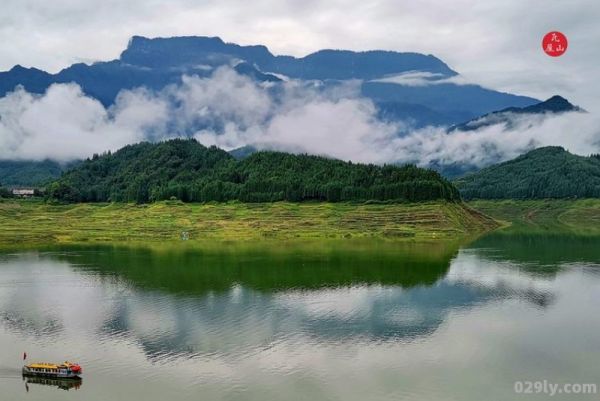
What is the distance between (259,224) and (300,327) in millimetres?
110288

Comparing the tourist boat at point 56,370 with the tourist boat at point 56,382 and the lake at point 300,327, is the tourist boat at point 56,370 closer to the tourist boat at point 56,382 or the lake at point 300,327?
the tourist boat at point 56,382

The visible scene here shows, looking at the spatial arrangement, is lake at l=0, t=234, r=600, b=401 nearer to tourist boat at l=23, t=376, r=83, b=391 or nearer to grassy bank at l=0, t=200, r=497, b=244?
tourist boat at l=23, t=376, r=83, b=391

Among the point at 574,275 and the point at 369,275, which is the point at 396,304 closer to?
the point at 369,275

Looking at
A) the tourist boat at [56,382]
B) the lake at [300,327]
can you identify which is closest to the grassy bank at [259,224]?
the lake at [300,327]

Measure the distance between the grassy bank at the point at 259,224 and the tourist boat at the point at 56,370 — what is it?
101 meters

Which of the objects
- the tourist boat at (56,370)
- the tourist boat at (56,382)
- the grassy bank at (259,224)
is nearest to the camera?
the tourist boat at (56,382)

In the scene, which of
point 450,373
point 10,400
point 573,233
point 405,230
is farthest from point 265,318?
point 573,233

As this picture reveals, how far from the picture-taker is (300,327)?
61281 mm

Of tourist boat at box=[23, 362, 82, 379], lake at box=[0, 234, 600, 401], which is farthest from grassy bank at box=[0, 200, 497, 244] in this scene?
tourist boat at box=[23, 362, 82, 379]

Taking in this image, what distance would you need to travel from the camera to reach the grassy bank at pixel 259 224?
504 feet

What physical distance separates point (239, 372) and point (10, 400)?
1731 centimetres

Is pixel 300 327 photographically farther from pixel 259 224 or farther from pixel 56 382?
pixel 259 224

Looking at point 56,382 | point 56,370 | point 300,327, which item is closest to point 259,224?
point 300,327

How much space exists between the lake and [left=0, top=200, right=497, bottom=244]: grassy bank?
4423cm
